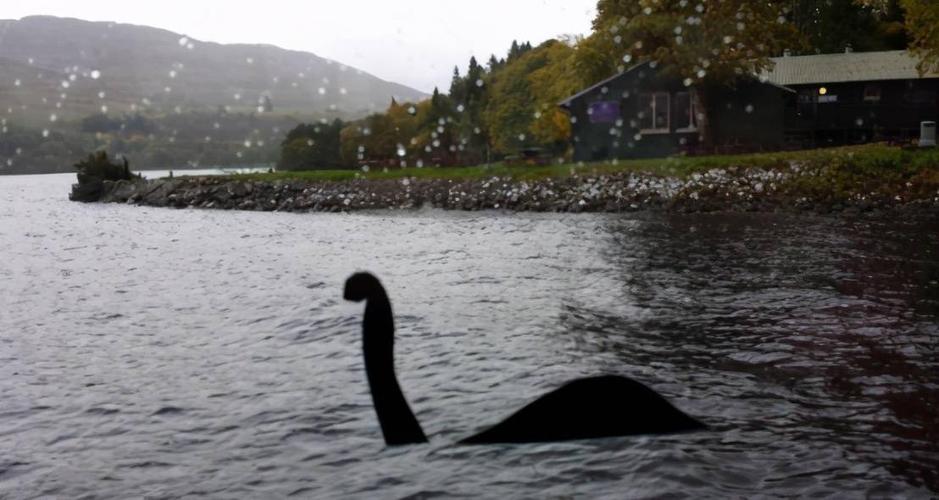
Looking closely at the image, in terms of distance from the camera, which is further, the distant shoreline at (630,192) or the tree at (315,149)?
the tree at (315,149)

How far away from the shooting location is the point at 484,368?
10000 mm

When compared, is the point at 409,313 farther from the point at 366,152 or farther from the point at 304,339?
the point at 366,152

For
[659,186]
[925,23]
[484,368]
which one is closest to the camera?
[484,368]

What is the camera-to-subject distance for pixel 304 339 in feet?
40.1

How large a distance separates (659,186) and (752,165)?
426 centimetres

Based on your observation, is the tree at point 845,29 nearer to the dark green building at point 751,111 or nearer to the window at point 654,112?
the dark green building at point 751,111

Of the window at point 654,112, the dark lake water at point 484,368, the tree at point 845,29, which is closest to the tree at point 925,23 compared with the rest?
the window at point 654,112

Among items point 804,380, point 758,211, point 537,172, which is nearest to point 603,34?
point 537,172

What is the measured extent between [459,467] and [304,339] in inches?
236

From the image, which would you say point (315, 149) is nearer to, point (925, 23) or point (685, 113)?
point (685, 113)

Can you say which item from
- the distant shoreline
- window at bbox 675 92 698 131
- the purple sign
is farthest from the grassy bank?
window at bbox 675 92 698 131

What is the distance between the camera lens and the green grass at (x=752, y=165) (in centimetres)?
3203

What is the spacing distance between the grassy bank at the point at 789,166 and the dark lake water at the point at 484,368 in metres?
10.8

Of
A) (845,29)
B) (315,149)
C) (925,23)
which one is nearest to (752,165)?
(925,23)
